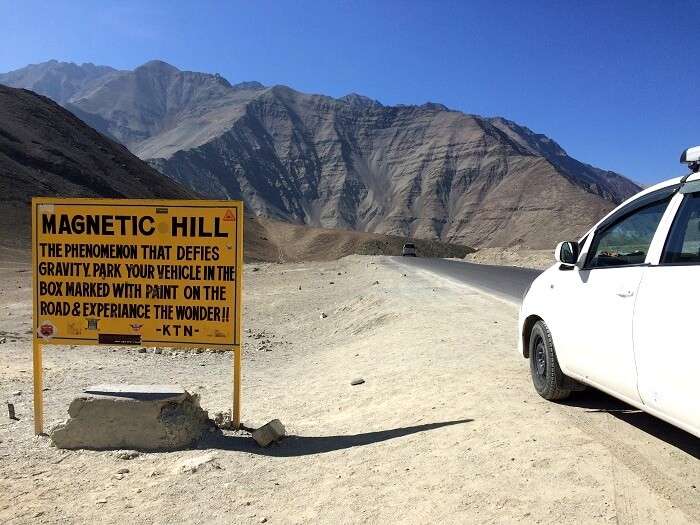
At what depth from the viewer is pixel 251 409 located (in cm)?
752

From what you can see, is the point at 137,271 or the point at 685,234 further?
the point at 137,271

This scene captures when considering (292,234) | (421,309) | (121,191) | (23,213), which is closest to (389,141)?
(292,234)

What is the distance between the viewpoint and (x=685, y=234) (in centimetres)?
373

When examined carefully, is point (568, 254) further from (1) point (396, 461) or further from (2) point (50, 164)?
(2) point (50, 164)

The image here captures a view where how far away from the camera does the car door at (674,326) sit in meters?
3.24

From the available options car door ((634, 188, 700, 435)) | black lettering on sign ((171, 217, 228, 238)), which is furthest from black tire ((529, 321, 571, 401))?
black lettering on sign ((171, 217, 228, 238))

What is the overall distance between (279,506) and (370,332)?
847 centimetres

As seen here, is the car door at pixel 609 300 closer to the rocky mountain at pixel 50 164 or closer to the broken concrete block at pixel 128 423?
the broken concrete block at pixel 128 423

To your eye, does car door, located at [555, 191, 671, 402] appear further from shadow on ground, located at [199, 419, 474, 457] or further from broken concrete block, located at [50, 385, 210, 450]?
broken concrete block, located at [50, 385, 210, 450]

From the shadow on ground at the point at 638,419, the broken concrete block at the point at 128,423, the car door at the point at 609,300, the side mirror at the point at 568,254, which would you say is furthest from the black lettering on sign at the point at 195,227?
the shadow on ground at the point at 638,419

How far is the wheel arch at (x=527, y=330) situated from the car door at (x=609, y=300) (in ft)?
2.78

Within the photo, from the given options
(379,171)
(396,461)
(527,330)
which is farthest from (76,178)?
(379,171)

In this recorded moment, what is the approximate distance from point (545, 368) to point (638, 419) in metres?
0.87

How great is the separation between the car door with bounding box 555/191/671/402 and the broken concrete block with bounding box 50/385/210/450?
3.23 m
